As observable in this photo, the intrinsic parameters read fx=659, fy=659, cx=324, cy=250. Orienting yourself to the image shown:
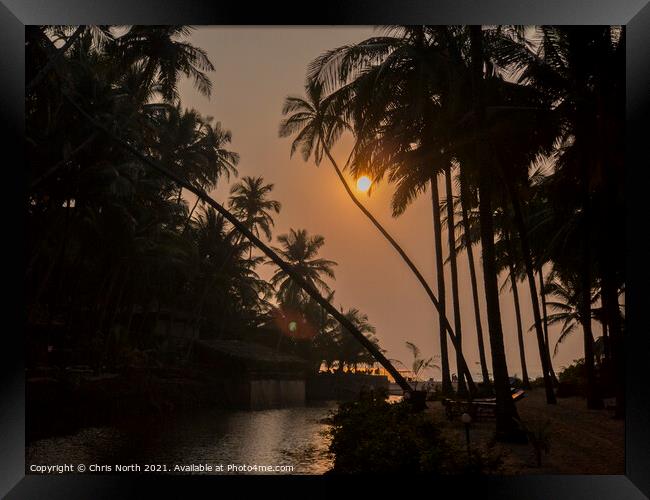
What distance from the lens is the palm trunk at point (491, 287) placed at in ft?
24.6

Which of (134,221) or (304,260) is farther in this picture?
(304,260)

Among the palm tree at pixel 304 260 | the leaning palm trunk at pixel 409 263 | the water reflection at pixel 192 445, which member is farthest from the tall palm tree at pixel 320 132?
the palm tree at pixel 304 260

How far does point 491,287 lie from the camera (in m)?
7.64

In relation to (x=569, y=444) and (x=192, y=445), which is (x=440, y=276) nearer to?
(x=192, y=445)

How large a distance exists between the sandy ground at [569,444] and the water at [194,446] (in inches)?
76.8

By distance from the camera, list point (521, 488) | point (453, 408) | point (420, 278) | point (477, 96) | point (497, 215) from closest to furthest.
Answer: point (521, 488) < point (477, 96) < point (453, 408) < point (420, 278) < point (497, 215)

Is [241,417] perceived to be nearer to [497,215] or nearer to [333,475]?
[497,215]

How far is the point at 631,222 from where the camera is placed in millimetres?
5258

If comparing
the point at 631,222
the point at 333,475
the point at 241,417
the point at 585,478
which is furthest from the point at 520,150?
the point at 241,417

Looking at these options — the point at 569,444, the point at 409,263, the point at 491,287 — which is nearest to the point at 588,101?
the point at 491,287

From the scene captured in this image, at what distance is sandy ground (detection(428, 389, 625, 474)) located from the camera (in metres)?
6.06

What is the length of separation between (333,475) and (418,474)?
2.31 feet

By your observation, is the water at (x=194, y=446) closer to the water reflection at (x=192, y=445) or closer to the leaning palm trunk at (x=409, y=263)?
the water reflection at (x=192, y=445)

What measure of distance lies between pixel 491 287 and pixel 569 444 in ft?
6.15
